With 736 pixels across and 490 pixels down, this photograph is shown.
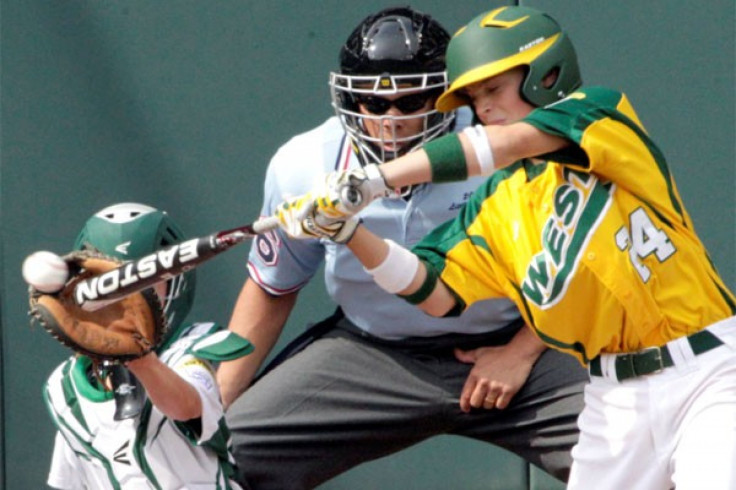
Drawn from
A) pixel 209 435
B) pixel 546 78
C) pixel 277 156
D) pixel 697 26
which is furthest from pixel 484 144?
pixel 697 26

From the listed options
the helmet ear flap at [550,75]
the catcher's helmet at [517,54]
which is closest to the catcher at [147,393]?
the catcher's helmet at [517,54]

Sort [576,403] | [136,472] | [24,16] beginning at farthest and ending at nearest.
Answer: [24,16]
[576,403]
[136,472]

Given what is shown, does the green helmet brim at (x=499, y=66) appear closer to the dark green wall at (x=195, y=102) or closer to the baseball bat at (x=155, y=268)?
the baseball bat at (x=155, y=268)

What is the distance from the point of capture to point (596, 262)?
13.5 feet

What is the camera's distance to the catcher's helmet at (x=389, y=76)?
472cm

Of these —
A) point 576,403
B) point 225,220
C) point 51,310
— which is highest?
point 51,310

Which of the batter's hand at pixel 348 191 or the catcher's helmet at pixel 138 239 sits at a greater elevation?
the batter's hand at pixel 348 191

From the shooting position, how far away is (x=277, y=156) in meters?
5.07

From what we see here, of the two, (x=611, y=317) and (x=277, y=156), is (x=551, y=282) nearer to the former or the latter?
(x=611, y=317)

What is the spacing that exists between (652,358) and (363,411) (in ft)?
3.83

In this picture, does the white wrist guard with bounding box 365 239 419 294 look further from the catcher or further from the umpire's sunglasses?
the umpire's sunglasses

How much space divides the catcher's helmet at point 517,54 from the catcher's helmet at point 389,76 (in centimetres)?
42

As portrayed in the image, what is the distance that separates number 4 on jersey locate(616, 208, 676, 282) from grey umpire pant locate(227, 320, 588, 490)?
88 cm

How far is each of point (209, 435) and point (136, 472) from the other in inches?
7.5
